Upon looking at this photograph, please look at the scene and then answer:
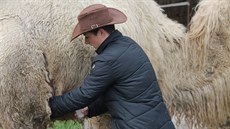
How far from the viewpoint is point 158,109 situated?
4.65 metres

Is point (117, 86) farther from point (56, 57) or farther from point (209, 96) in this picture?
point (209, 96)

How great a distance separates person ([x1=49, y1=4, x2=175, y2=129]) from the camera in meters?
4.52

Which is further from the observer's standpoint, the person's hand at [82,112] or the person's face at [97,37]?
the person's hand at [82,112]

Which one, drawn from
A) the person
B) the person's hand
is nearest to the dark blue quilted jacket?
the person

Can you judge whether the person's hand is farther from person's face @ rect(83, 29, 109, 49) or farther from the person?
person's face @ rect(83, 29, 109, 49)

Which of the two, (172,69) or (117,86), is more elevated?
(117,86)

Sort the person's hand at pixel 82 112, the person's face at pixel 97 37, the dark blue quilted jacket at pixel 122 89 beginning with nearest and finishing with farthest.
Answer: the dark blue quilted jacket at pixel 122 89 → the person's face at pixel 97 37 → the person's hand at pixel 82 112

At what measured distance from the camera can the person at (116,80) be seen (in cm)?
452

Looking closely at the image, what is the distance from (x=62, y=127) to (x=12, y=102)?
3.25 m

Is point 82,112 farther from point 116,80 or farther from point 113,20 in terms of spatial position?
point 113,20

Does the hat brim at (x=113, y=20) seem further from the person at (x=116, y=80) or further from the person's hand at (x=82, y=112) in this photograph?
the person's hand at (x=82, y=112)

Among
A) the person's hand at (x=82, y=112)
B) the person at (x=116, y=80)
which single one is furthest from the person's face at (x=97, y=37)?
the person's hand at (x=82, y=112)

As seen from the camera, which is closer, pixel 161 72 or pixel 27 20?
pixel 27 20

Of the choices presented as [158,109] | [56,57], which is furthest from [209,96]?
[56,57]
